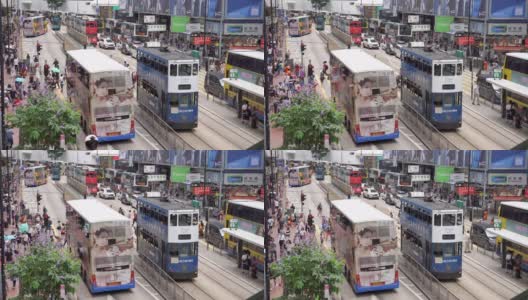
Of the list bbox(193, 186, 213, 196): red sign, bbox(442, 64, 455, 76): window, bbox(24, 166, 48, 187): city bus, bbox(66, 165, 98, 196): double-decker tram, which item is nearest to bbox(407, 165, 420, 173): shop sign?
bbox(442, 64, 455, 76): window

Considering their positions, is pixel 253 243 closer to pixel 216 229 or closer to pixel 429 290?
pixel 216 229

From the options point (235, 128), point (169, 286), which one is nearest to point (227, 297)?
point (169, 286)

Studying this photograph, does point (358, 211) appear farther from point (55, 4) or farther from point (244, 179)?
point (55, 4)

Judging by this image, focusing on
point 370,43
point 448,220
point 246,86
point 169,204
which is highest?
point 370,43

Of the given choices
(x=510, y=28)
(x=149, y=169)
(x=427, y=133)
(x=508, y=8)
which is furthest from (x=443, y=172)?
(x=149, y=169)

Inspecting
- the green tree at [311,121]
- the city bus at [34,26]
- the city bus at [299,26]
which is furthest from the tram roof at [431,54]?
the city bus at [34,26]

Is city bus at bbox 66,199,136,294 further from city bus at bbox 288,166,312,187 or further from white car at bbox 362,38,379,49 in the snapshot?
white car at bbox 362,38,379,49
